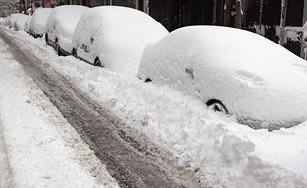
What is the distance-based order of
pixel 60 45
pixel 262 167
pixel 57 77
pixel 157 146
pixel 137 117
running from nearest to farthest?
pixel 262 167
pixel 157 146
pixel 137 117
pixel 57 77
pixel 60 45

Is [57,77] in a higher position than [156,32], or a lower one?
lower

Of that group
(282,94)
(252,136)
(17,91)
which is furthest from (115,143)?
(17,91)

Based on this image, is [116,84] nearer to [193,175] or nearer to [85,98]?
[85,98]

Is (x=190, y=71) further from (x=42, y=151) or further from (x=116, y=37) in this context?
(x=116, y=37)

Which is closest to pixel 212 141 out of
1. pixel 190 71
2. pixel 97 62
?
pixel 190 71

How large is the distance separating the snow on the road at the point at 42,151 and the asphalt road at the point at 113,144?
0.47ft

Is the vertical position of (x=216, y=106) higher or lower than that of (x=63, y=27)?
lower

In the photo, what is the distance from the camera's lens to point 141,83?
7871mm

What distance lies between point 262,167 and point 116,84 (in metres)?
4.83

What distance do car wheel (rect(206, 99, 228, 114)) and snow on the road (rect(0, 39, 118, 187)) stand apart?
2.06 metres

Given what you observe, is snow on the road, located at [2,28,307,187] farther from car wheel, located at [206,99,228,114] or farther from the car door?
the car door

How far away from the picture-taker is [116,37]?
9.79 m

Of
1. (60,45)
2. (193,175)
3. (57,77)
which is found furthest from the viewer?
(60,45)

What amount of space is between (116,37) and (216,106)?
466 centimetres
